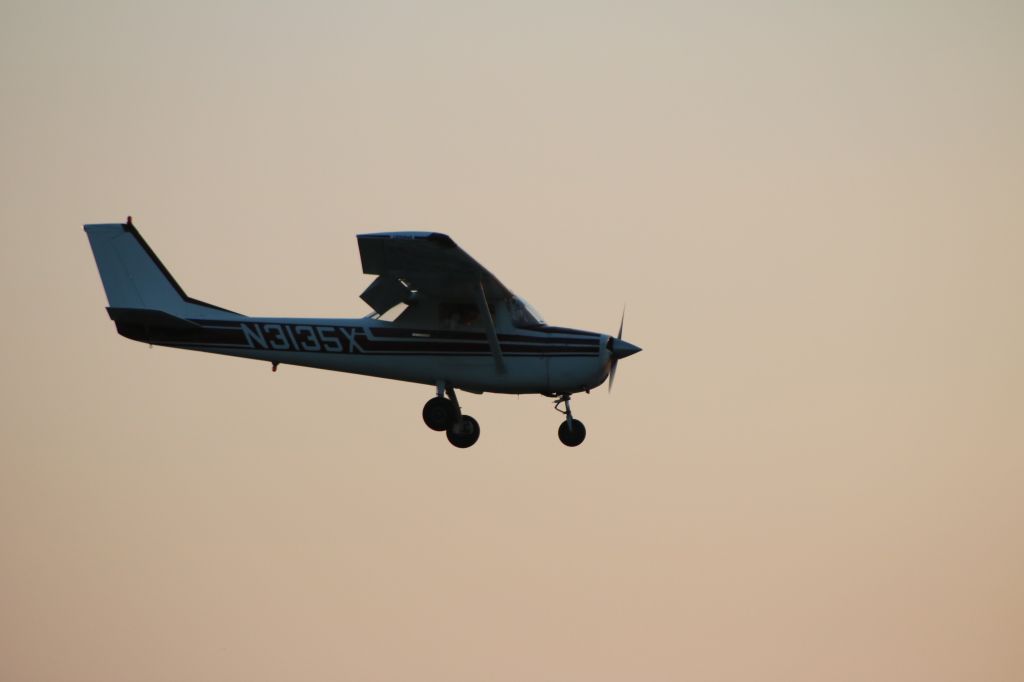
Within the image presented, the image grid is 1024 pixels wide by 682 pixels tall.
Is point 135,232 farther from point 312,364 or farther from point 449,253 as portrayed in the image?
point 449,253

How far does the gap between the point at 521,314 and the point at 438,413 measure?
2.23m

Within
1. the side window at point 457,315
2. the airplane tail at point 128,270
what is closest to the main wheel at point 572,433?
the side window at point 457,315

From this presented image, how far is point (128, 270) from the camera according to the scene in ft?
88.7

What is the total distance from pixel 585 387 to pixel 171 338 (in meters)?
7.50

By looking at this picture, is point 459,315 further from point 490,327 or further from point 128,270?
point 128,270

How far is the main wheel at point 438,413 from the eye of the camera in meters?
→ 25.2

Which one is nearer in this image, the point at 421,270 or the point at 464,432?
the point at 421,270

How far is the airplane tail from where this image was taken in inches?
1061

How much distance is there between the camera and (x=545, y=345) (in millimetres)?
24578

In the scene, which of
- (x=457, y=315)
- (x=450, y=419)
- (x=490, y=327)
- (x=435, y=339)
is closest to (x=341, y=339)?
(x=435, y=339)

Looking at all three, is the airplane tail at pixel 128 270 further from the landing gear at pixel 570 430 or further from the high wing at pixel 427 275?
the landing gear at pixel 570 430

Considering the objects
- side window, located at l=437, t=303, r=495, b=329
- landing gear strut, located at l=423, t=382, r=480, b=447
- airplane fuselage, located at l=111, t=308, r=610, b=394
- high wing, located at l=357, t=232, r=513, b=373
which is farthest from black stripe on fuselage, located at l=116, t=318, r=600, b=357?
landing gear strut, located at l=423, t=382, r=480, b=447

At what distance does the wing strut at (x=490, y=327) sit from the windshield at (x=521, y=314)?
403mm

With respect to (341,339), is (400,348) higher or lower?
lower
